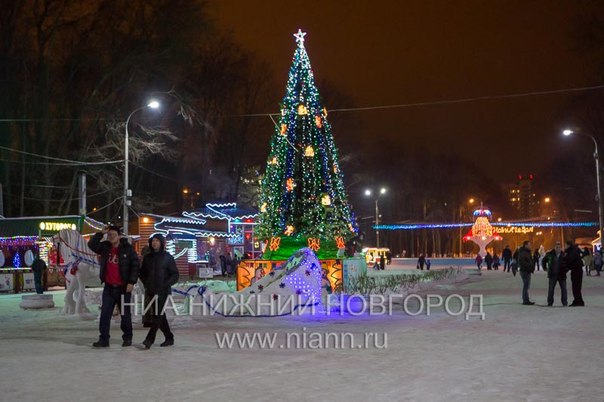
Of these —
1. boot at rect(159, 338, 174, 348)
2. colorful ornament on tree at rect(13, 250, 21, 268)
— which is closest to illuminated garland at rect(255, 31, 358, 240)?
colorful ornament on tree at rect(13, 250, 21, 268)

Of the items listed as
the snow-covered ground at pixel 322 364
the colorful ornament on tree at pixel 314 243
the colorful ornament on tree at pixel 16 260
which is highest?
the colorful ornament on tree at pixel 314 243

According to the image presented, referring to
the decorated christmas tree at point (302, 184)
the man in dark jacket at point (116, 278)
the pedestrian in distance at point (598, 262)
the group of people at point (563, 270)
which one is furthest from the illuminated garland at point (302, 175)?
the pedestrian in distance at point (598, 262)

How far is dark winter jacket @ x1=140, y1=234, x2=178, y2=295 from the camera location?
444 inches


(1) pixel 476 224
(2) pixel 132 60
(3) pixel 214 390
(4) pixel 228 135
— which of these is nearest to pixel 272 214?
(2) pixel 132 60

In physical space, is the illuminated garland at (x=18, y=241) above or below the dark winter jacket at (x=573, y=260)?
above

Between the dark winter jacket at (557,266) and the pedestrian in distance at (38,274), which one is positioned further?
the pedestrian in distance at (38,274)

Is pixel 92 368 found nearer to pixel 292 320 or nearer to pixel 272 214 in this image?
pixel 292 320

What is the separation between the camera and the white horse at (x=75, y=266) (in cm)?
1739

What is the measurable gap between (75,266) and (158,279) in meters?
6.82

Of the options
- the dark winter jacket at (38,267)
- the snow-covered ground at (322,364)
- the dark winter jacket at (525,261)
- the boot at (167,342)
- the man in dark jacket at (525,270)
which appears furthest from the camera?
the dark winter jacket at (38,267)

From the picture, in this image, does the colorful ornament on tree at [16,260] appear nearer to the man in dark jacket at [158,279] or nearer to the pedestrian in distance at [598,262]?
the man in dark jacket at [158,279]

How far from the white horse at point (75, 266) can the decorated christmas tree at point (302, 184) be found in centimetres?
1024

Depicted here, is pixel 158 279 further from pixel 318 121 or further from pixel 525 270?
pixel 318 121

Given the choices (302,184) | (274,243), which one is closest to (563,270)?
(302,184)
